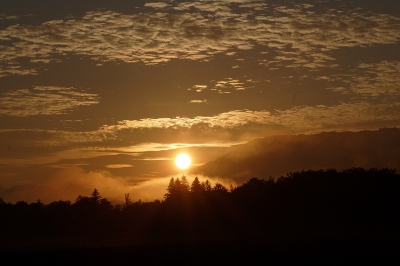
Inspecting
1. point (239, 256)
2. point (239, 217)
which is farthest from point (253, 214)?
point (239, 256)

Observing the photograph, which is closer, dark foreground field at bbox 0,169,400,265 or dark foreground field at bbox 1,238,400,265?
dark foreground field at bbox 1,238,400,265

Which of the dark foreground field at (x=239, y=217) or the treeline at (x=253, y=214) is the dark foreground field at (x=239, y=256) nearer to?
the dark foreground field at (x=239, y=217)

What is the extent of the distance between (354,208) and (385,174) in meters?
20.9

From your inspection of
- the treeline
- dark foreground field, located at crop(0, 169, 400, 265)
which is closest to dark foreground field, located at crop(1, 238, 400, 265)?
dark foreground field, located at crop(0, 169, 400, 265)

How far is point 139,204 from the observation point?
19225 cm

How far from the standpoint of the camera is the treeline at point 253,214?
115894 mm

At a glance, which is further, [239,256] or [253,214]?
[253,214]

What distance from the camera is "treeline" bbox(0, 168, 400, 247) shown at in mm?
115894

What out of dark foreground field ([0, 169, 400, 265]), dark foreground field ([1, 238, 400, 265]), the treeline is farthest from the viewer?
the treeline

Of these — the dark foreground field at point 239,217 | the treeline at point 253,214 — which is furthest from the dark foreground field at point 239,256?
the treeline at point 253,214

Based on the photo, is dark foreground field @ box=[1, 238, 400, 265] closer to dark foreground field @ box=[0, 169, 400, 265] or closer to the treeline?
dark foreground field @ box=[0, 169, 400, 265]

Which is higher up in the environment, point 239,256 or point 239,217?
point 239,217

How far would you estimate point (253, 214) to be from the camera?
5074 inches

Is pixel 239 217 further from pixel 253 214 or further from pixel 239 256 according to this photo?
pixel 239 256
